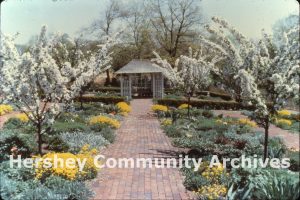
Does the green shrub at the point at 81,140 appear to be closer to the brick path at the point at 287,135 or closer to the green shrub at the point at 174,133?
the green shrub at the point at 174,133

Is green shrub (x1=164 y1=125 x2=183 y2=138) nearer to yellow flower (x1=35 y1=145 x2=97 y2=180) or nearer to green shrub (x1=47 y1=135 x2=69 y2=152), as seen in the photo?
green shrub (x1=47 y1=135 x2=69 y2=152)

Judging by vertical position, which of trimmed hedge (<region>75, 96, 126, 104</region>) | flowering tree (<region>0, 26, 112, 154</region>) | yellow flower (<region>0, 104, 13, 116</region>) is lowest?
yellow flower (<region>0, 104, 13, 116</region>)

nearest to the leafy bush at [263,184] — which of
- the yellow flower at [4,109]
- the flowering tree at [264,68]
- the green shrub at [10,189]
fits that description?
the flowering tree at [264,68]

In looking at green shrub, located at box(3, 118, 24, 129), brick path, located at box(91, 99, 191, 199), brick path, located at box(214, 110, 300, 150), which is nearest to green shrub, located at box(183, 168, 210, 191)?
brick path, located at box(91, 99, 191, 199)

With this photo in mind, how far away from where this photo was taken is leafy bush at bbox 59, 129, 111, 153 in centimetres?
1070

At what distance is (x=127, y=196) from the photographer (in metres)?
7.14

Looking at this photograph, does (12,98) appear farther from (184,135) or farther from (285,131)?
(285,131)

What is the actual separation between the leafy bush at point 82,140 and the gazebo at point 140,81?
18.5 m

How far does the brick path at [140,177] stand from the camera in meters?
7.30

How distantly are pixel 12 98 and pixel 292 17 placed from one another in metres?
5.95

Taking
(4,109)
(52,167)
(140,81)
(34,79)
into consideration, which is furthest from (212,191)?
(140,81)

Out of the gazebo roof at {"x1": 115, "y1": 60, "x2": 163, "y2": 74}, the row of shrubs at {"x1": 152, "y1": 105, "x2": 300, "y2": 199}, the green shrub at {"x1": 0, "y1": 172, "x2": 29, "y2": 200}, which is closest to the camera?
the row of shrubs at {"x1": 152, "y1": 105, "x2": 300, "y2": 199}

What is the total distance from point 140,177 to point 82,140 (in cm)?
370

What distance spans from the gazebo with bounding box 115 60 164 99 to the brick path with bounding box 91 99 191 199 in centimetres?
1786
